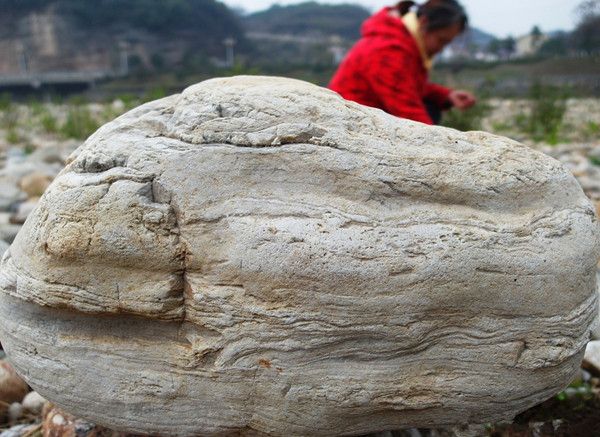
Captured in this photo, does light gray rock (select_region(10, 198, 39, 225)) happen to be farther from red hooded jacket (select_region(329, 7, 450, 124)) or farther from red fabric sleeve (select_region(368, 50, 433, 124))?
red fabric sleeve (select_region(368, 50, 433, 124))

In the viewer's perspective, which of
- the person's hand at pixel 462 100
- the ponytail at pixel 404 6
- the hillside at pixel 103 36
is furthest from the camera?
the hillside at pixel 103 36

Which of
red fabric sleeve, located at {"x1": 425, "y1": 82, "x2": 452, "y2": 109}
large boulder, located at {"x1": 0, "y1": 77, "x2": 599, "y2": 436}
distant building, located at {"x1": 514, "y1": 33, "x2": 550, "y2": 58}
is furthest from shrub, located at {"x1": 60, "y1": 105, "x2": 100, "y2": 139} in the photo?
distant building, located at {"x1": 514, "y1": 33, "x2": 550, "y2": 58}

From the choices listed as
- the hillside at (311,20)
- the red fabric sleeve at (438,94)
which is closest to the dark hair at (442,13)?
the red fabric sleeve at (438,94)

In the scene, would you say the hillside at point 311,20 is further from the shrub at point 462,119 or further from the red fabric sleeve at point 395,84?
the red fabric sleeve at point 395,84

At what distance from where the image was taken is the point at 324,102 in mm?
2273

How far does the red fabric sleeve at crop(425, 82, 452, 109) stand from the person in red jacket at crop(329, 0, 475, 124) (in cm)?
39

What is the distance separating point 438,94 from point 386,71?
0.96m

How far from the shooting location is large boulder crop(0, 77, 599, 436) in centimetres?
202

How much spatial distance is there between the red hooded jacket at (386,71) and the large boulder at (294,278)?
54.4 inches

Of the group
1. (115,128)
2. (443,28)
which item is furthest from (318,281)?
(443,28)

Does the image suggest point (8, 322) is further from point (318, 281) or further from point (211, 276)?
point (318, 281)

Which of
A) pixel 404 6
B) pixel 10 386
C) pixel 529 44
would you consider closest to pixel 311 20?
pixel 529 44

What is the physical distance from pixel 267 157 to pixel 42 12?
34447mm

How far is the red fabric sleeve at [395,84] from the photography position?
11.6 feet
